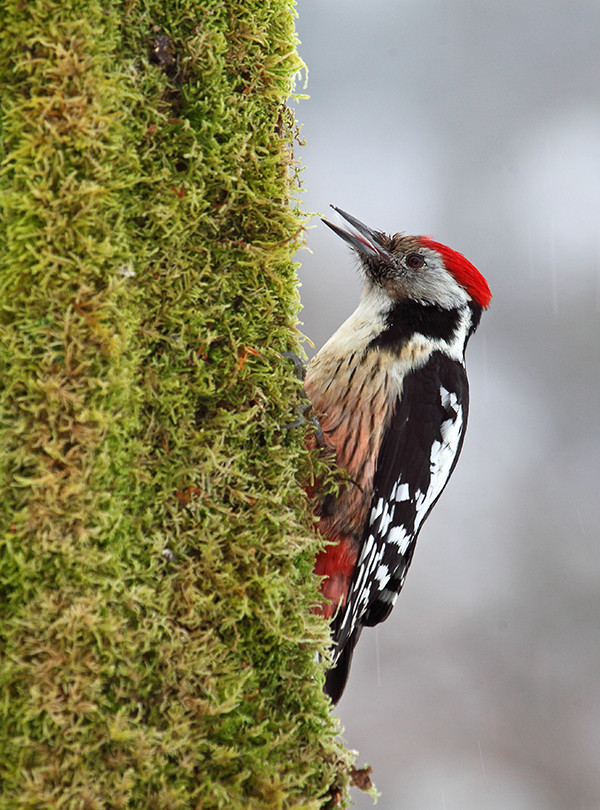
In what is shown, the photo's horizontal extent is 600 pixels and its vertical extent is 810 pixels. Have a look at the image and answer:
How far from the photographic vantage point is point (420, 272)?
2.61 meters

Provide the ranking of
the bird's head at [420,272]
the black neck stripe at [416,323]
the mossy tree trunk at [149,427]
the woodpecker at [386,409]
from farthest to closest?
the bird's head at [420,272]
the black neck stripe at [416,323]
the woodpecker at [386,409]
the mossy tree trunk at [149,427]

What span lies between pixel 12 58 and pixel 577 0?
19.8ft

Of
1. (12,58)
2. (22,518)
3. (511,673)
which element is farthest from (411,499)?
(511,673)

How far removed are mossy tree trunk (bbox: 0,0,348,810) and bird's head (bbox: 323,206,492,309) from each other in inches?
43.3

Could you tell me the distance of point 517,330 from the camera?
5742 millimetres

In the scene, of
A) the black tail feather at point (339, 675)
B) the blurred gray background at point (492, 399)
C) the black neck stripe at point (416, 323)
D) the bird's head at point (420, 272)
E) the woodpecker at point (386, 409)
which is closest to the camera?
the woodpecker at point (386, 409)

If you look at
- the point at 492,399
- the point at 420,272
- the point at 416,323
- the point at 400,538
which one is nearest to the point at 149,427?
the point at 400,538

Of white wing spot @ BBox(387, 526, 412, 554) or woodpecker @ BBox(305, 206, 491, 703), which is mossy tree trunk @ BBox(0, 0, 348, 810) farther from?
white wing spot @ BBox(387, 526, 412, 554)

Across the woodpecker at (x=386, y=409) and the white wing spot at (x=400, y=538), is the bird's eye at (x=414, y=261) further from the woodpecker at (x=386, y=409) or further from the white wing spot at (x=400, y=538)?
the white wing spot at (x=400, y=538)

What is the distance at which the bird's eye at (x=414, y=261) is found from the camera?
Answer: 2.62m

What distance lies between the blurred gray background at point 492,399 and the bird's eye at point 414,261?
2.58 meters

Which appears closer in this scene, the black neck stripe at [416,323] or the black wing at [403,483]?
the black wing at [403,483]

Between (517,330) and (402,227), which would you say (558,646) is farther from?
(402,227)

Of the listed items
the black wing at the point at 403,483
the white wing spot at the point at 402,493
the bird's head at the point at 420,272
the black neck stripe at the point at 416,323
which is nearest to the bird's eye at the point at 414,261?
the bird's head at the point at 420,272
